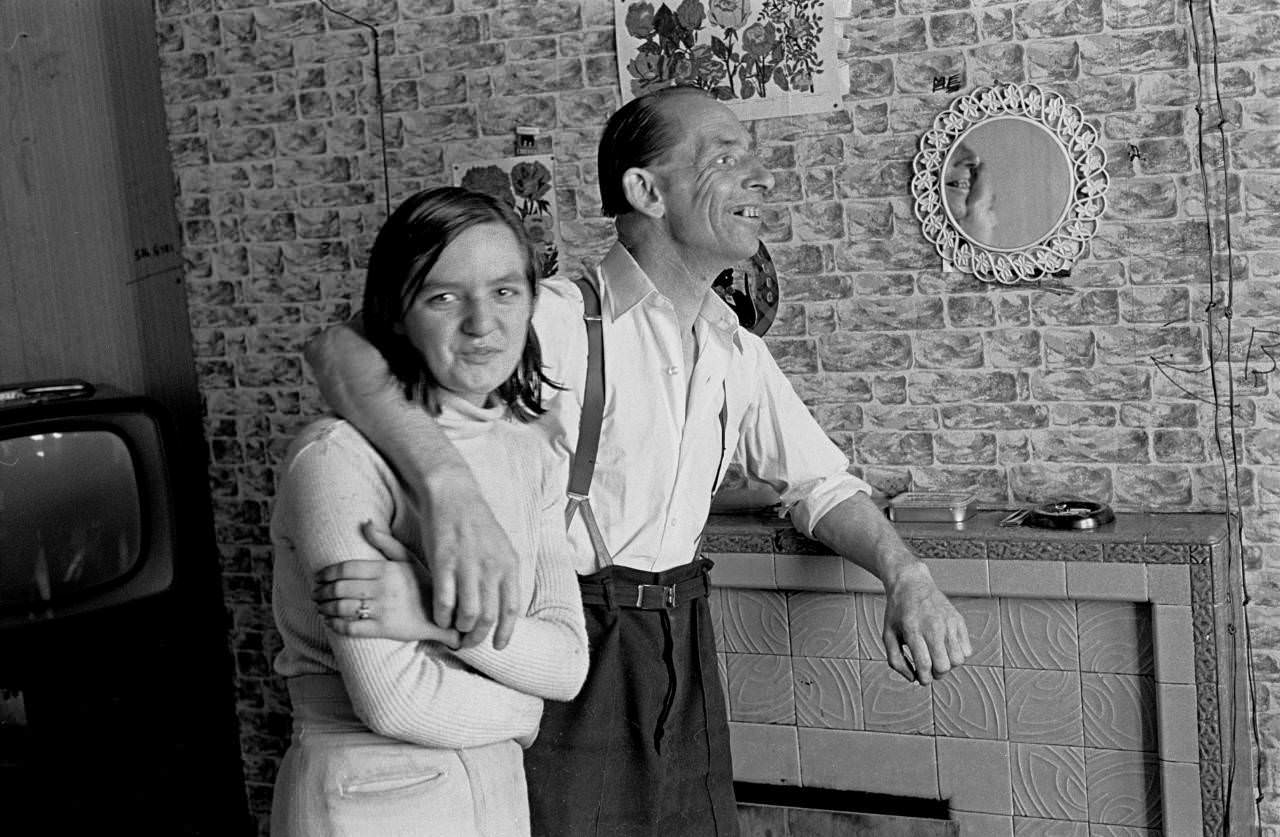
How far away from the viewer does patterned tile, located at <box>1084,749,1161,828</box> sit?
9.48 ft

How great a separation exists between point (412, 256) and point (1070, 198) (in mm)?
1825

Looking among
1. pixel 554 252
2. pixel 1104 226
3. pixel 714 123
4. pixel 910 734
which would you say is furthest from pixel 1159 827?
pixel 554 252

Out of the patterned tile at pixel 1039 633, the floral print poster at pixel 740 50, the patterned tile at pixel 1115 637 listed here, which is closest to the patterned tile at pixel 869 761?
the patterned tile at pixel 1039 633

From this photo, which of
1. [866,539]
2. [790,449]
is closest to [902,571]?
[866,539]

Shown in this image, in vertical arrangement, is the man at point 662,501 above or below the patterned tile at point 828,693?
above

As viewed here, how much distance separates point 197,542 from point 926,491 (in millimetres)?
2197

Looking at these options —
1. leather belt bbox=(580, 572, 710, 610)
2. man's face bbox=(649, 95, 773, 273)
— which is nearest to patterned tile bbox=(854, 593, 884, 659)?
leather belt bbox=(580, 572, 710, 610)

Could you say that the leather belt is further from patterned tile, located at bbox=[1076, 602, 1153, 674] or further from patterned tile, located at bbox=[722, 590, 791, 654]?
patterned tile, located at bbox=[1076, 602, 1153, 674]

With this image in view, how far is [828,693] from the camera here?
316 cm

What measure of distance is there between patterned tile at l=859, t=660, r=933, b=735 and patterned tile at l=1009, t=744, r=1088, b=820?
0.20 m

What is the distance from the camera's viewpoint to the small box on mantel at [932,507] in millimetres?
3086

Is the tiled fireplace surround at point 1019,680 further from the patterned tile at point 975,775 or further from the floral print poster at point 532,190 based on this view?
the floral print poster at point 532,190

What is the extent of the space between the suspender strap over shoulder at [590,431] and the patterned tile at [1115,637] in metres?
1.09

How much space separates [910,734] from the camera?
3.10m
